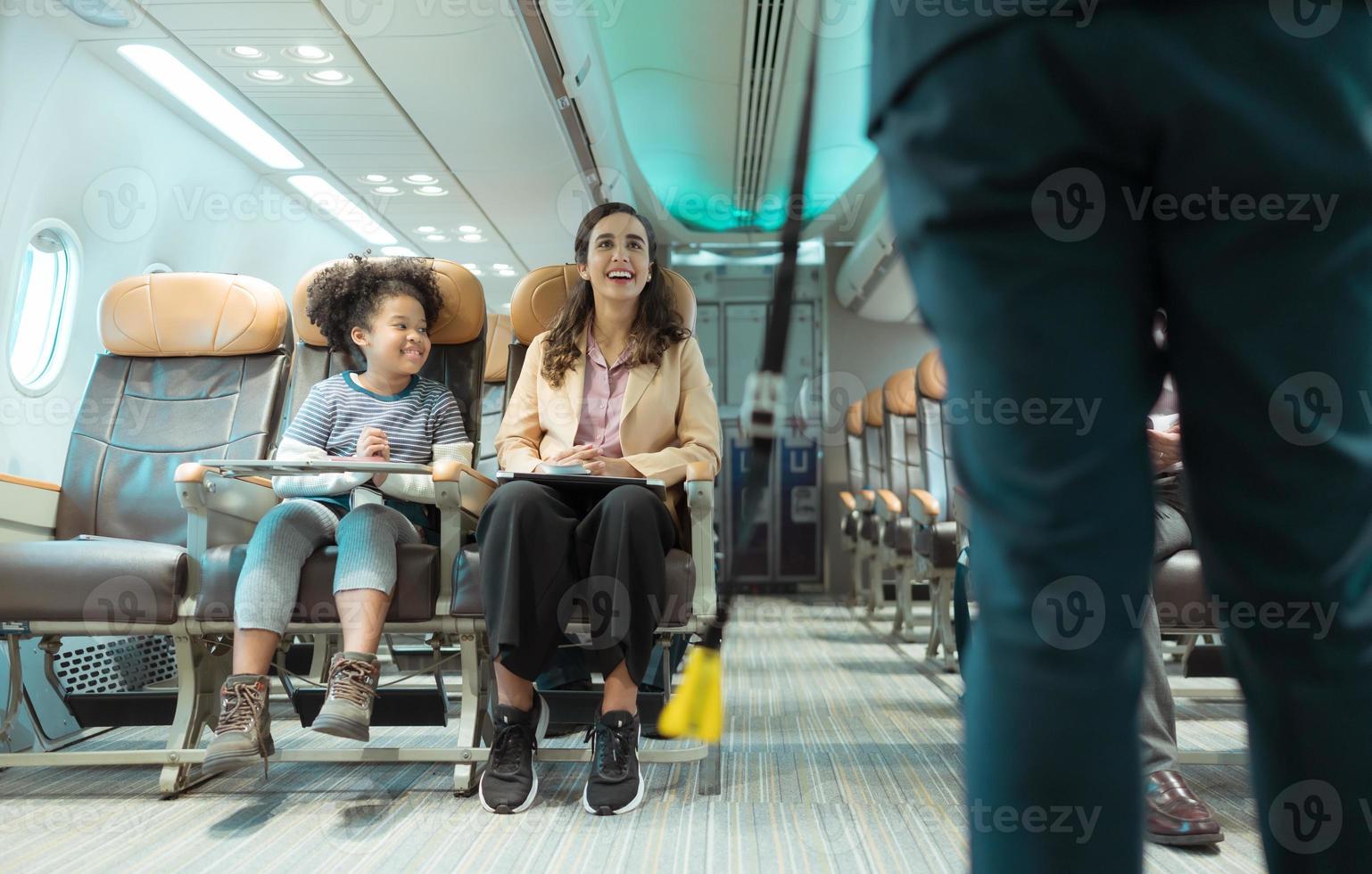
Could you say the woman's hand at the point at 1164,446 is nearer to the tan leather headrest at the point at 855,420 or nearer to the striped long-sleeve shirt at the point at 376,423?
the striped long-sleeve shirt at the point at 376,423

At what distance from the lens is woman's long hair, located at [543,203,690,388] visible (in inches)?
99.0

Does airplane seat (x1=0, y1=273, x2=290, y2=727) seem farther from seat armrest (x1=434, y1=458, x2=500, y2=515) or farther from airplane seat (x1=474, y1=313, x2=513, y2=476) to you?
airplane seat (x1=474, y1=313, x2=513, y2=476)

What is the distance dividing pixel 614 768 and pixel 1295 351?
167 cm

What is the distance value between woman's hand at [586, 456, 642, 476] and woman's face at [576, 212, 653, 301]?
18.5 inches

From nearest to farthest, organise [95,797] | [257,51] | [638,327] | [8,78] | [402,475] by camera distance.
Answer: [95,797]
[402,475]
[638,327]
[8,78]
[257,51]

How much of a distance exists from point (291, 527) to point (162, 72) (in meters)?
3.93

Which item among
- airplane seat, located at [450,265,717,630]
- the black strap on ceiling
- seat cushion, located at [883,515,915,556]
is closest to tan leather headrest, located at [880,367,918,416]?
seat cushion, located at [883,515,915,556]

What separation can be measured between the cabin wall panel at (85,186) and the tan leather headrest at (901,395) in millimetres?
4214

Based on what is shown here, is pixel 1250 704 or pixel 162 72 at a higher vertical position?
pixel 162 72

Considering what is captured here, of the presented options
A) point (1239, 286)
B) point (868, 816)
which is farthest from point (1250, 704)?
point (868, 816)

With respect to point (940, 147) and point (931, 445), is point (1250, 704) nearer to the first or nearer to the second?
point (940, 147)

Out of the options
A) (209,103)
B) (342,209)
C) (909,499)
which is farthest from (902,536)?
(342,209)

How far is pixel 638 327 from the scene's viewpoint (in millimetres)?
2582

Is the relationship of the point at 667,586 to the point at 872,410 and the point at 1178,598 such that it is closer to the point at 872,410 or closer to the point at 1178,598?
the point at 1178,598
